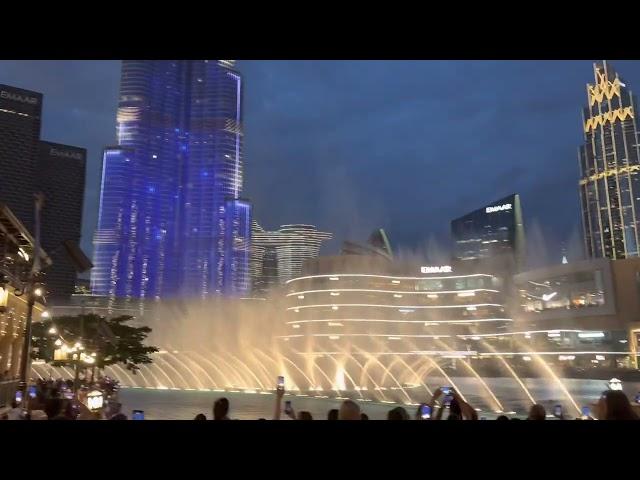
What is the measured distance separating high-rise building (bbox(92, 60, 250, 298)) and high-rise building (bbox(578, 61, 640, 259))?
117967 millimetres

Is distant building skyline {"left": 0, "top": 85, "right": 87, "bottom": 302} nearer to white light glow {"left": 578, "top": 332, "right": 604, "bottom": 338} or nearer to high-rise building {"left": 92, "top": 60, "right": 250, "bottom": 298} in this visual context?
high-rise building {"left": 92, "top": 60, "right": 250, "bottom": 298}

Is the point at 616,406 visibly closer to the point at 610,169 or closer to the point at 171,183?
the point at 171,183

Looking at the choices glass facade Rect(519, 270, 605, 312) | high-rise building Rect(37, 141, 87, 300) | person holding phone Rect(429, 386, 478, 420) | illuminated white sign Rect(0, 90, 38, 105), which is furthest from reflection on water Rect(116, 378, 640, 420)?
high-rise building Rect(37, 141, 87, 300)

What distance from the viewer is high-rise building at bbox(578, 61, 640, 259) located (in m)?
166

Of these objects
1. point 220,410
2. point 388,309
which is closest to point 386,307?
point 388,309

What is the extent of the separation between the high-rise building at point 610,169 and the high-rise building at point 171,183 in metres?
118

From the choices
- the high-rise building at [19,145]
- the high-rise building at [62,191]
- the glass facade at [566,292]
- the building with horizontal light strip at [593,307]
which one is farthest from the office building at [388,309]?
the high-rise building at [62,191]

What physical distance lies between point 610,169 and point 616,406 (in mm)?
192887

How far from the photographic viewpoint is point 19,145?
71750 mm

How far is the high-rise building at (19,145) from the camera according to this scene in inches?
2314

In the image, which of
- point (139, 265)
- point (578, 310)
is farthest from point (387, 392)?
point (139, 265)

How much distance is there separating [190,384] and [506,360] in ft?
188
